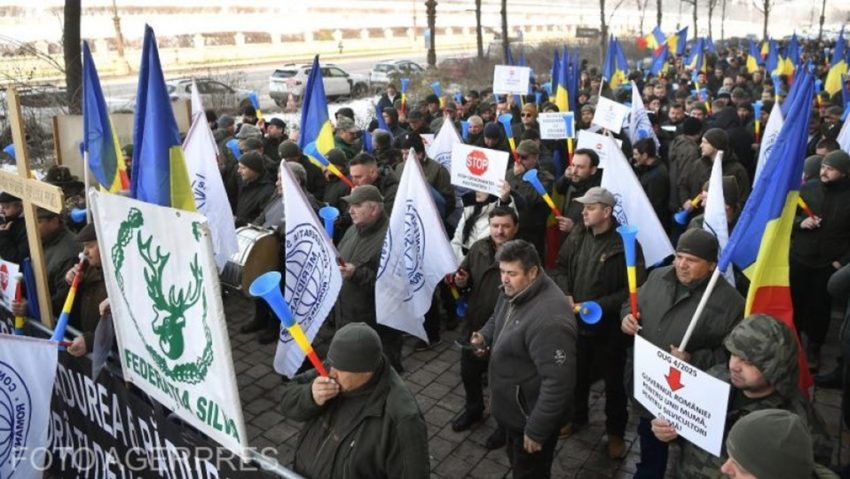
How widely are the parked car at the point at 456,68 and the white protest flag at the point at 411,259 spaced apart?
24185 millimetres

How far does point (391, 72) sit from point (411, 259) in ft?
79.1

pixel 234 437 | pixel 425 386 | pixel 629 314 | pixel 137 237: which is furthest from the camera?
pixel 425 386

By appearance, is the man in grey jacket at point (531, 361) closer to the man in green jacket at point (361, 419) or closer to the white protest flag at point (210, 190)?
the man in green jacket at point (361, 419)

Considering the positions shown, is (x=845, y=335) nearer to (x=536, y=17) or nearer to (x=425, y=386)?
(x=425, y=386)

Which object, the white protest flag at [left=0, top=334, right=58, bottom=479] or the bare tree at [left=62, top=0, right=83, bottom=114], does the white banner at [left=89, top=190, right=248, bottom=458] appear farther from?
the bare tree at [left=62, top=0, right=83, bottom=114]

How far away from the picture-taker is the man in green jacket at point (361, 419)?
10.1 feet

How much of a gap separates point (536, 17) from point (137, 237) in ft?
293

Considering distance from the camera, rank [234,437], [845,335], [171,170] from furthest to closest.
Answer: [845,335] → [171,170] → [234,437]

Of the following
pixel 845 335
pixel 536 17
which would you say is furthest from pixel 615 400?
pixel 536 17

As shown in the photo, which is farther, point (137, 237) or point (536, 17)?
point (536, 17)

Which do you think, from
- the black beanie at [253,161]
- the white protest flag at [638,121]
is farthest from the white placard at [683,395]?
the white protest flag at [638,121]

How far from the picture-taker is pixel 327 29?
6309cm

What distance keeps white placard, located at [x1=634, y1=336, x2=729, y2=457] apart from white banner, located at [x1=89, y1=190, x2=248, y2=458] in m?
2.01

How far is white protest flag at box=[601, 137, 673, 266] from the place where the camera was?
526 centimetres
